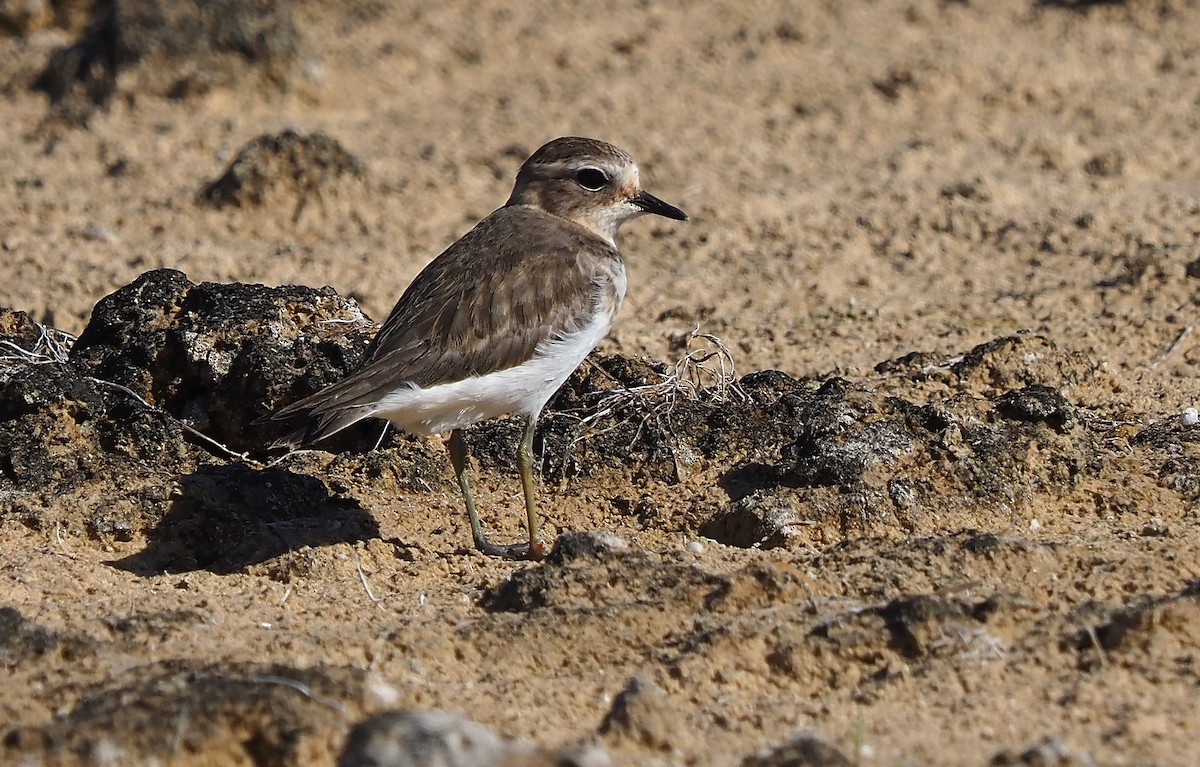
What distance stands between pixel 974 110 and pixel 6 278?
6.67m

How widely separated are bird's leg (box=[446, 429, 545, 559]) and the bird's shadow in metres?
0.37

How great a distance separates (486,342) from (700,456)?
100cm

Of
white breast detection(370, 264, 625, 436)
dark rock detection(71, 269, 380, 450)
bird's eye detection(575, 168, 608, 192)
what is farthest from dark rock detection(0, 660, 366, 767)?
bird's eye detection(575, 168, 608, 192)

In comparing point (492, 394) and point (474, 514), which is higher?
point (492, 394)

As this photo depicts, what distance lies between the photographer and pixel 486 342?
18.8 ft

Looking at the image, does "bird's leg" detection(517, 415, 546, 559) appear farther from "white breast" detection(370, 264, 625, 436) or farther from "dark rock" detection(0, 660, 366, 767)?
"dark rock" detection(0, 660, 366, 767)

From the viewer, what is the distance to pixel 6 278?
873 centimetres

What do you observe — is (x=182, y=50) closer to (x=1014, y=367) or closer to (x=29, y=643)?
(x=1014, y=367)

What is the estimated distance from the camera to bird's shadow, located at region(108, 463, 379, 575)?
5547mm

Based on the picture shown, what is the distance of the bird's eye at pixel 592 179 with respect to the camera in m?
6.66

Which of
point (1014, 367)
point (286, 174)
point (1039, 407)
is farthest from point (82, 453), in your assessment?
point (286, 174)

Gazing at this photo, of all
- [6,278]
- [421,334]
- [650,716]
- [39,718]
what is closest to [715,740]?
[650,716]

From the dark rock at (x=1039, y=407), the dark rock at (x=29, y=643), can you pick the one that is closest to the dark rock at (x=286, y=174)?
the dark rock at (x=1039, y=407)

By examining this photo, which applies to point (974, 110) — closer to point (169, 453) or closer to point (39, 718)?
point (169, 453)
